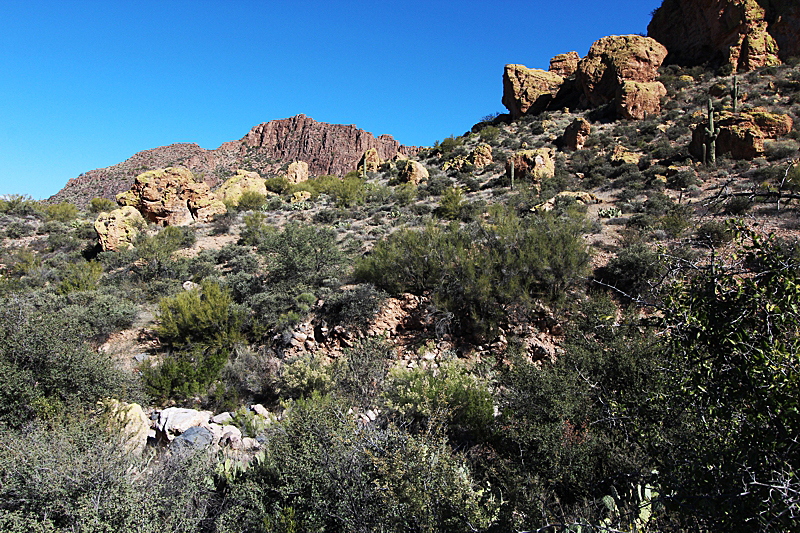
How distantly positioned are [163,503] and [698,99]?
93.9 ft

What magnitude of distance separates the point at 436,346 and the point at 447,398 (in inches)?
103

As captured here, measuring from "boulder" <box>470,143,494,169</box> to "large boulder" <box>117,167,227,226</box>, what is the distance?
13.9 metres

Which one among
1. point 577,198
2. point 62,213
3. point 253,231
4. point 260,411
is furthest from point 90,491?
point 62,213

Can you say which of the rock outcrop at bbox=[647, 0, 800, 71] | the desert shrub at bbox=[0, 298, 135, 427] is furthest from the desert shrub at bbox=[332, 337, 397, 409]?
the rock outcrop at bbox=[647, 0, 800, 71]

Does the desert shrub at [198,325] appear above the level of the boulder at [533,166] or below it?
below

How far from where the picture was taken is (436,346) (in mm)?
8086

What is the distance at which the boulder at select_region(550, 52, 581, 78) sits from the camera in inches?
1259

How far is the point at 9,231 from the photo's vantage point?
15.9 m

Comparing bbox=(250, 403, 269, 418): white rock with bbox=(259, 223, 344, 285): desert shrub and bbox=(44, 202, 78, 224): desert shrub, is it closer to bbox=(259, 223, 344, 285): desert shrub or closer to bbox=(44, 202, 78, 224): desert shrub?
bbox=(259, 223, 344, 285): desert shrub

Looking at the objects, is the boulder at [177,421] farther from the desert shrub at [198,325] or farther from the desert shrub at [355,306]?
the desert shrub at [355,306]

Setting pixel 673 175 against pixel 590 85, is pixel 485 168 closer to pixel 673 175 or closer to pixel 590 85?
pixel 673 175

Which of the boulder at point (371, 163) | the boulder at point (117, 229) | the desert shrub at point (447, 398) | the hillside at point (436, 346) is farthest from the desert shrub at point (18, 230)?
the desert shrub at point (447, 398)

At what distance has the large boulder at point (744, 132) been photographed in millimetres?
14672

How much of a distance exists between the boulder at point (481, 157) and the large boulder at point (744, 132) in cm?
960
